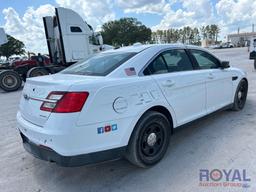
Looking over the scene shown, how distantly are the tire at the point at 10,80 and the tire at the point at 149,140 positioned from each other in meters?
9.72

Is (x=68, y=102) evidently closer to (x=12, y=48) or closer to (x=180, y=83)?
(x=180, y=83)

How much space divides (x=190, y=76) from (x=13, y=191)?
110 inches

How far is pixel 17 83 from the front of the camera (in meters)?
11.1

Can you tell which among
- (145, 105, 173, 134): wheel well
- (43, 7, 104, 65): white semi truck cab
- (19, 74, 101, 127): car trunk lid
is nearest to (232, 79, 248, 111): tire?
(145, 105, 173, 134): wheel well

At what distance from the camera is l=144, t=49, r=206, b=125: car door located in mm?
3209

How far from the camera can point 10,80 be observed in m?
11.0

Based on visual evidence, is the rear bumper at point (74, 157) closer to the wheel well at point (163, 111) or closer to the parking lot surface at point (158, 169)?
the parking lot surface at point (158, 169)

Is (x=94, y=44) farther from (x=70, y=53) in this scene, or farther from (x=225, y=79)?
(x=225, y=79)

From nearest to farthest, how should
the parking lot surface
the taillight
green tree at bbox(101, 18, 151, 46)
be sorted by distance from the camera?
the taillight, the parking lot surface, green tree at bbox(101, 18, 151, 46)

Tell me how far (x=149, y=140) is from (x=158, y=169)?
15.1 inches

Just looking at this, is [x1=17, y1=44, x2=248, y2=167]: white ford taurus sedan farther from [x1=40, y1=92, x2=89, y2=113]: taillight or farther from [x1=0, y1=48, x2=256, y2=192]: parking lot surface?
[x1=0, y1=48, x2=256, y2=192]: parking lot surface

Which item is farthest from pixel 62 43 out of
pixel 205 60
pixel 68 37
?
pixel 205 60

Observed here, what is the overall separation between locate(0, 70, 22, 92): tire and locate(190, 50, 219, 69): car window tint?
30.8 feet

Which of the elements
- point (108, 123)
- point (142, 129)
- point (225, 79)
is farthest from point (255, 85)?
point (108, 123)
